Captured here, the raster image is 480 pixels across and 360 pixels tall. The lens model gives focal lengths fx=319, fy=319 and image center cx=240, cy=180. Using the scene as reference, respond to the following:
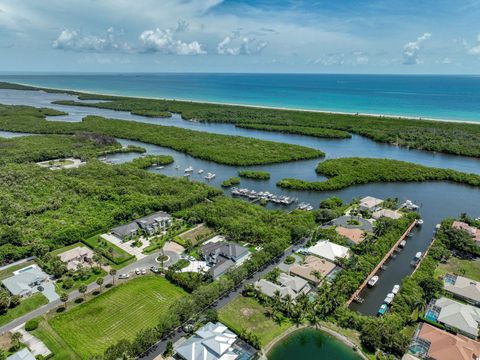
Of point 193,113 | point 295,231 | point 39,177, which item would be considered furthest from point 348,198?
point 193,113

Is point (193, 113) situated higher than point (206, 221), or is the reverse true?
point (193, 113)

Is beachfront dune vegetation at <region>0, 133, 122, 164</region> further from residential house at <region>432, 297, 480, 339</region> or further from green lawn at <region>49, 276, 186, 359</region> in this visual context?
residential house at <region>432, 297, 480, 339</region>

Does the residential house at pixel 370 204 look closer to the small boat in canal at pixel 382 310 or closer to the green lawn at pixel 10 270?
the small boat in canal at pixel 382 310

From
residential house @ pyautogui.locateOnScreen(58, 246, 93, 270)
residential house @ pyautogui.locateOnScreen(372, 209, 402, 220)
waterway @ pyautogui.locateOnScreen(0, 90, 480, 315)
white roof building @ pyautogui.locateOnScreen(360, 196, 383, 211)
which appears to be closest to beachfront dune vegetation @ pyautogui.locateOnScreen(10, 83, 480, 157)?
waterway @ pyautogui.locateOnScreen(0, 90, 480, 315)

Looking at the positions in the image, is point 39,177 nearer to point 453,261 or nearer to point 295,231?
point 295,231

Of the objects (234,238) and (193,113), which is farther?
(193,113)

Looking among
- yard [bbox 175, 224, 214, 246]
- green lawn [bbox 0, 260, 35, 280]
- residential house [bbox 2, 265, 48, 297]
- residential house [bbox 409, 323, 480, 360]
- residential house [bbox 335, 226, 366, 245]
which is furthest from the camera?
yard [bbox 175, 224, 214, 246]
